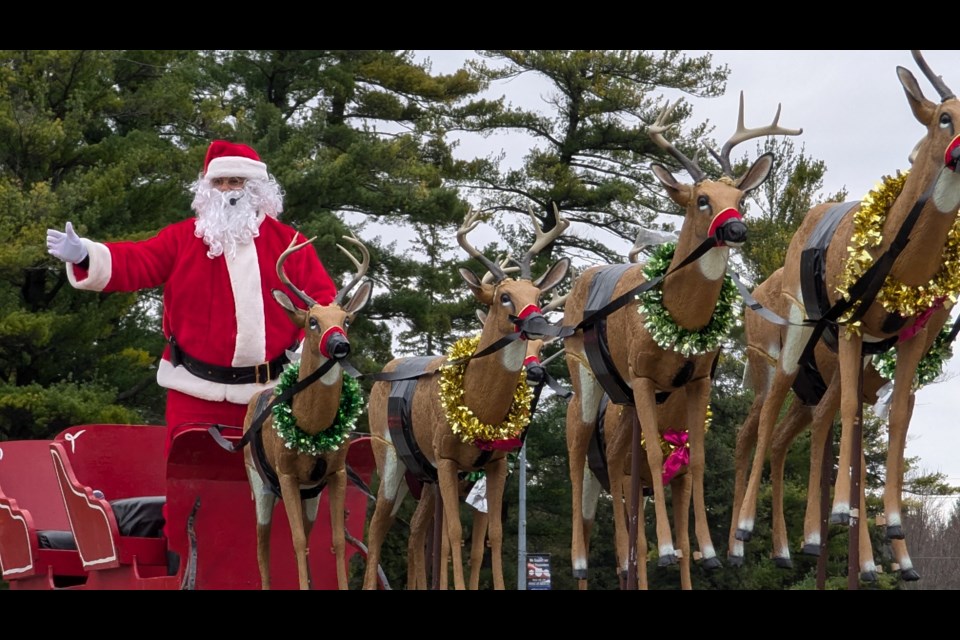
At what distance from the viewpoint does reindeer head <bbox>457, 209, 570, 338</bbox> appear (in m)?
8.34

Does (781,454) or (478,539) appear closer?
(781,454)

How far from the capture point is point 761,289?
328 inches

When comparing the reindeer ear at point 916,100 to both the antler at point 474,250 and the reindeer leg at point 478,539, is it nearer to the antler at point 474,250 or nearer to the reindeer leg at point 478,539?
the antler at point 474,250

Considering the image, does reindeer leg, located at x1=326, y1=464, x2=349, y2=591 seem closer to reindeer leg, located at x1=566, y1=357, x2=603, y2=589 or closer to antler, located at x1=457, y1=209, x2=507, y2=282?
reindeer leg, located at x1=566, y1=357, x2=603, y2=589

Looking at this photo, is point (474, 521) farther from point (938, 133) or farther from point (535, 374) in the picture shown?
point (938, 133)

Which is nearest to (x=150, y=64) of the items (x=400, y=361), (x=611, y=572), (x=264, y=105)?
(x=264, y=105)

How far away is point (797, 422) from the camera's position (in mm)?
8133

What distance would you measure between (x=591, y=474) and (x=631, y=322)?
2.90m

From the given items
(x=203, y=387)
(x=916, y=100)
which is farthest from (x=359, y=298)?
(x=916, y=100)

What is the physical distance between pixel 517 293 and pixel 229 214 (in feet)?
8.06

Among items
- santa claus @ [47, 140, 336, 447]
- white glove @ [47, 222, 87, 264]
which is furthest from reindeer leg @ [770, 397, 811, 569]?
white glove @ [47, 222, 87, 264]

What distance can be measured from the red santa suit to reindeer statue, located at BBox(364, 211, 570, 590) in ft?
3.29

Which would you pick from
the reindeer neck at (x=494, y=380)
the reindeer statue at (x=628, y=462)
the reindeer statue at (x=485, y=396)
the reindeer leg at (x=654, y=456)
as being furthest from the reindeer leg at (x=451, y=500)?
the reindeer leg at (x=654, y=456)

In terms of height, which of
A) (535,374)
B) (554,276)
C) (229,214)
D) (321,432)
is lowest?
(321,432)
